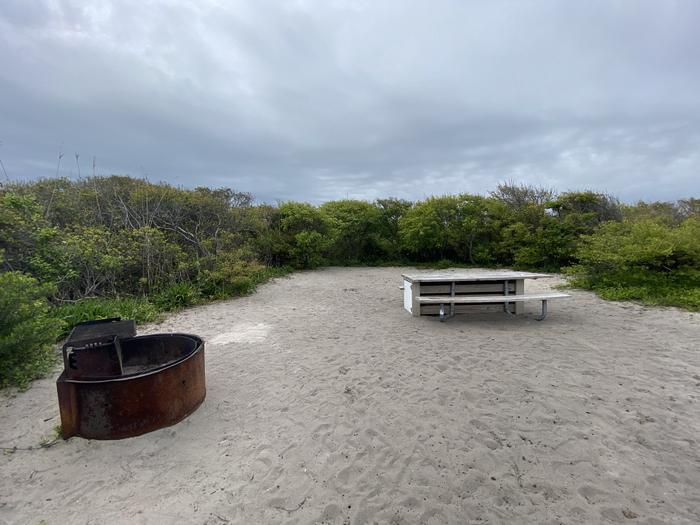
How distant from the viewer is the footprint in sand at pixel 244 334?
488cm

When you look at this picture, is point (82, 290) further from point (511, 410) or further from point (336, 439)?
point (511, 410)

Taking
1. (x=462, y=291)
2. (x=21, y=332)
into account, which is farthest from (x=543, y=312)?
(x=21, y=332)

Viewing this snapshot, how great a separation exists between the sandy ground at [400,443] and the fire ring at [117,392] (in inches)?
4.4

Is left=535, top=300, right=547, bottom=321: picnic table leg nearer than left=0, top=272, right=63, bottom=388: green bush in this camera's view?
No

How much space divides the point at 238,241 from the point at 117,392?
8117mm

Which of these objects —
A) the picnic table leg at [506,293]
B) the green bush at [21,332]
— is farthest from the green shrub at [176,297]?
the picnic table leg at [506,293]

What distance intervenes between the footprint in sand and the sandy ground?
1.07 ft

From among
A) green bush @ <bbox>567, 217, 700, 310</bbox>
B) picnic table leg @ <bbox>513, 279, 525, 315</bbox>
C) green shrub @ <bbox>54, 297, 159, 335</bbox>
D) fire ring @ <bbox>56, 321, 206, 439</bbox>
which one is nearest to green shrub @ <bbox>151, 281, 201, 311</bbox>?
green shrub @ <bbox>54, 297, 159, 335</bbox>

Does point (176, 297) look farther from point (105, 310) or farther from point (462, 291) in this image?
point (462, 291)

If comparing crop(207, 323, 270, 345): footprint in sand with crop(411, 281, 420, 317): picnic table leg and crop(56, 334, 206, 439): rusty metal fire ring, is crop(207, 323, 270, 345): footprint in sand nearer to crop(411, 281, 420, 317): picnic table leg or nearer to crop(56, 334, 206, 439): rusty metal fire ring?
crop(56, 334, 206, 439): rusty metal fire ring

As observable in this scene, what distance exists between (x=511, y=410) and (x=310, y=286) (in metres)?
7.21

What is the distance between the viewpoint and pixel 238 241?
1023 cm

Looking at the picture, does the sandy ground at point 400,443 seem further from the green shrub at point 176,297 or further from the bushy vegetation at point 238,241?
the green shrub at point 176,297

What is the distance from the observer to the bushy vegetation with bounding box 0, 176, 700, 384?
591 cm
